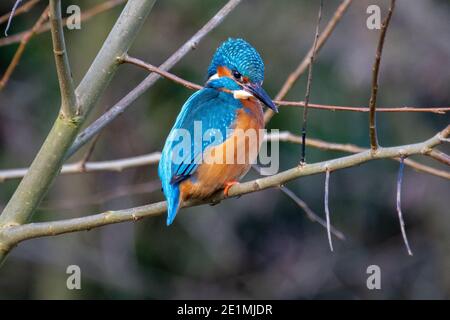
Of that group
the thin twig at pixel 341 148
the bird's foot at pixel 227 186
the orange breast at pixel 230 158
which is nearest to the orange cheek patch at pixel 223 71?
the orange breast at pixel 230 158

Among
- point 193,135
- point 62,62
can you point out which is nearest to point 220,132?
point 193,135

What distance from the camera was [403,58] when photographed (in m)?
6.18

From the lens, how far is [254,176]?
620 centimetres

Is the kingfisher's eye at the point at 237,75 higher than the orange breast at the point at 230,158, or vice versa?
the kingfisher's eye at the point at 237,75

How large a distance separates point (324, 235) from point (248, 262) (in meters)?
0.78

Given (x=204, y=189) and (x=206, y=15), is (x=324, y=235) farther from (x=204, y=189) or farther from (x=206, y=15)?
(x=204, y=189)

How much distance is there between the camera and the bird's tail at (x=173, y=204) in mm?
2336

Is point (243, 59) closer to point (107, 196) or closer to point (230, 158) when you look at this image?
point (230, 158)

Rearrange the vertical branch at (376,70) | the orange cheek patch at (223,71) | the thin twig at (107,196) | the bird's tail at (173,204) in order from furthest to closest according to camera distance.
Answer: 1. the thin twig at (107,196)
2. the orange cheek patch at (223,71)
3. the bird's tail at (173,204)
4. the vertical branch at (376,70)

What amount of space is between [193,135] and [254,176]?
3.57 metres

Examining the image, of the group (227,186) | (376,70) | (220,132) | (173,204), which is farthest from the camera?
(220,132)

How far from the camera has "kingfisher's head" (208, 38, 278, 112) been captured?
2.70m

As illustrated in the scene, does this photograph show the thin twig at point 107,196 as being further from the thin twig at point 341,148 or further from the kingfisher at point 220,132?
the thin twig at point 341,148
